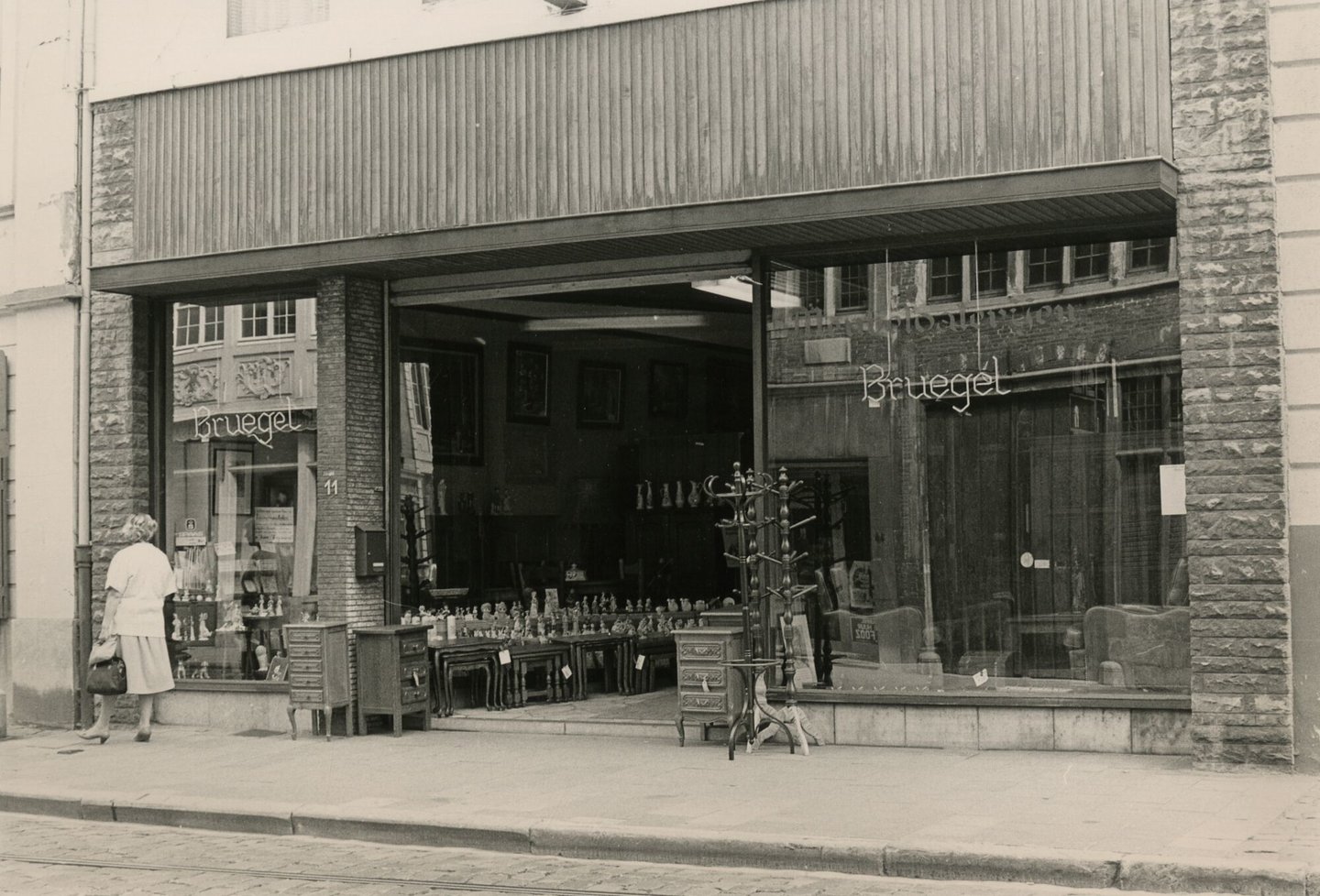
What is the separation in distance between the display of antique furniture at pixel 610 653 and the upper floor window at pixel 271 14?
6.66 meters

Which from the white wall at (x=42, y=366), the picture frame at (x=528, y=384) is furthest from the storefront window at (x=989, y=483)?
the white wall at (x=42, y=366)

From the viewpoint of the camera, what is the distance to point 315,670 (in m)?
13.6

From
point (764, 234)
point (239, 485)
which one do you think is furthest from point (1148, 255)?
point (239, 485)

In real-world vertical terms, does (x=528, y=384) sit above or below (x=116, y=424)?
above

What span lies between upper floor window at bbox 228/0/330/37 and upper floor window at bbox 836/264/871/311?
5576 millimetres

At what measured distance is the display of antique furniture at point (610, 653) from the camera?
1578 cm

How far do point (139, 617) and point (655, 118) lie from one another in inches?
256

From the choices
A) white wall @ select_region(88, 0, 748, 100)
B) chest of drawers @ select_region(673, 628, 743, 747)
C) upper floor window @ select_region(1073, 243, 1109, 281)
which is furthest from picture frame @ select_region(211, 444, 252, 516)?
upper floor window @ select_region(1073, 243, 1109, 281)

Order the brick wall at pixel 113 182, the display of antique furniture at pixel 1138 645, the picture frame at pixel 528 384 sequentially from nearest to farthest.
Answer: the display of antique furniture at pixel 1138 645 < the brick wall at pixel 113 182 < the picture frame at pixel 528 384

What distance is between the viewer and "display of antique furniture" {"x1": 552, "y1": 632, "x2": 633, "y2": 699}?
15.8 metres

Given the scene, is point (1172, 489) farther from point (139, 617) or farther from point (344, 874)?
point (139, 617)

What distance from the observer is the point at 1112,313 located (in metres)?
11.9

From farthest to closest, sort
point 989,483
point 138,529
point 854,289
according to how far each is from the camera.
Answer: point 138,529, point 854,289, point 989,483

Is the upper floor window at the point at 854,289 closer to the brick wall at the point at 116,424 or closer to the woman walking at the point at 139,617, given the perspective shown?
the woman walking at the point at 139,617
